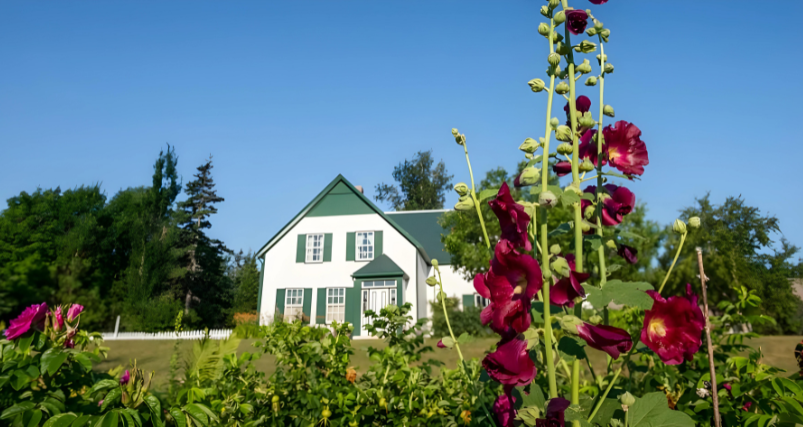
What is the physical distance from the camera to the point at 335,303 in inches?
690

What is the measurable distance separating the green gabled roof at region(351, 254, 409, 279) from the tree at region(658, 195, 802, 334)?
32.6ft

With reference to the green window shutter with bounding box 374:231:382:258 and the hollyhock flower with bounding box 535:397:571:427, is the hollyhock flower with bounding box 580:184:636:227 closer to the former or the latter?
the hollyhock flower with bounding box 535:397:571:427

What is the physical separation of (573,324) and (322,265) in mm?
17592

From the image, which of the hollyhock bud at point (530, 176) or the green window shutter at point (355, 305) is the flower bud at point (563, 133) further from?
the green window shutter at point (355, 305)

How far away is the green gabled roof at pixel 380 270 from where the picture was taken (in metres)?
16.8

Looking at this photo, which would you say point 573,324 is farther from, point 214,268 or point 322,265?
point 214,268

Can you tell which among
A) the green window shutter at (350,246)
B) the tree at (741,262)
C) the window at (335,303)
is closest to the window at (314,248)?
the green window shutter at (350,246)

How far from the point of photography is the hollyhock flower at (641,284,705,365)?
99 cm

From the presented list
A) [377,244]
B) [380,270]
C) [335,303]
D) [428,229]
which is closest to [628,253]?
[380,270]

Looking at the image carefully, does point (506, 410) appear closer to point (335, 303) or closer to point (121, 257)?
point (335, 303)

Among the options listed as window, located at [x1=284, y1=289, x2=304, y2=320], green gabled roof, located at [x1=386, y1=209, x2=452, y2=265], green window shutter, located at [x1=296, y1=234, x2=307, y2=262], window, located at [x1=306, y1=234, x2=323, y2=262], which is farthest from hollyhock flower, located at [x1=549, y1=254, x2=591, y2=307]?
green gabled roof, located at [x1=386, y1=209, x2=452, y2=265]

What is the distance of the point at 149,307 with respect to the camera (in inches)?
835

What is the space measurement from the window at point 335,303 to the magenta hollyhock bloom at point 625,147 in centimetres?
1687

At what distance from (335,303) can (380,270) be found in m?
2.41
